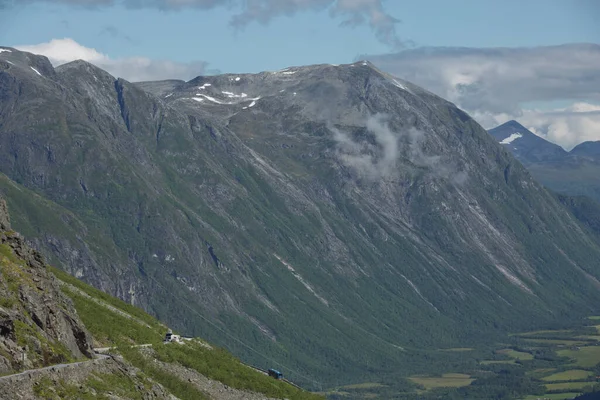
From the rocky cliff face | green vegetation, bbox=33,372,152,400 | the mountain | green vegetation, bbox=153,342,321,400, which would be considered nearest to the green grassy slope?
green vegetation, bbox=153,342,321,400

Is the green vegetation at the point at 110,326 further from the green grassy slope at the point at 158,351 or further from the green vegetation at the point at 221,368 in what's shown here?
the green vegetation at the point at 221,368

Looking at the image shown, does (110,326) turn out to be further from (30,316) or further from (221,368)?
(30,316)

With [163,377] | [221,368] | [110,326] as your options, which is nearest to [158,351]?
[163,377]

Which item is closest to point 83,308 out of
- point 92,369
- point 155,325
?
point 155,325

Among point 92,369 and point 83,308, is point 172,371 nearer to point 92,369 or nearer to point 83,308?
point 83,308

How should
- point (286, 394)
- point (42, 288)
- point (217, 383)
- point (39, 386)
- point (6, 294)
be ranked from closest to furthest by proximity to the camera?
point (39, 386)
point (6, 294)
point (42, 288)
point (217, 383)
point (286, 394)

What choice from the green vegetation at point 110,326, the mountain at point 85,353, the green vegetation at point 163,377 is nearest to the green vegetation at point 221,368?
the mountain at point 85,353
